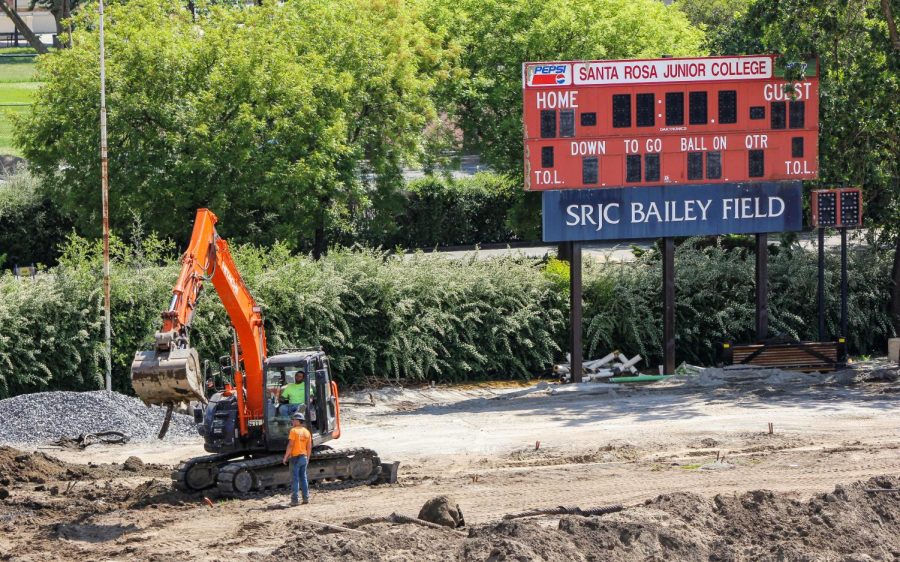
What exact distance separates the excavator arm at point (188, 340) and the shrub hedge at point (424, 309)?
7999 mm

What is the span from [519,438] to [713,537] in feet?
25.9

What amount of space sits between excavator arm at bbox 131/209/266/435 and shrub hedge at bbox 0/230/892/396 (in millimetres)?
7999

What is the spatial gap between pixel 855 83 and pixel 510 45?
12326 millimetres

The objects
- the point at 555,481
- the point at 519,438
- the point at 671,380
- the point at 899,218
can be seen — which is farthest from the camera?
the point at 899,218

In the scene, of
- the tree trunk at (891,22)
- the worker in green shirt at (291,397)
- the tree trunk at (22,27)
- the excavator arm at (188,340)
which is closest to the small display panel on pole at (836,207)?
the tree trunk at (891,22)

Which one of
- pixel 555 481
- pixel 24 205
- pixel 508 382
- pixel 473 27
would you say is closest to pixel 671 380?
pixel 508 382

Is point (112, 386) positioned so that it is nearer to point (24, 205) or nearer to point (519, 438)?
point (519, 438)

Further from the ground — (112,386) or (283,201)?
(283,201)

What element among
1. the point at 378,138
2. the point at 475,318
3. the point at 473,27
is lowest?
the point at 475,318

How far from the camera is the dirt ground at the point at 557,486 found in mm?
17000

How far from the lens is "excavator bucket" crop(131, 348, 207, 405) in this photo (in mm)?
16922

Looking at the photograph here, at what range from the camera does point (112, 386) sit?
28688 mm

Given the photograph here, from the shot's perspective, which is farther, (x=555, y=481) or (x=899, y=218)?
(x=899, y=218)

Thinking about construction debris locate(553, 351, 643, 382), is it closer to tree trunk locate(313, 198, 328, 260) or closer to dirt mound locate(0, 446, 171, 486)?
tree trunk locate(313, 198, 328, 260)
